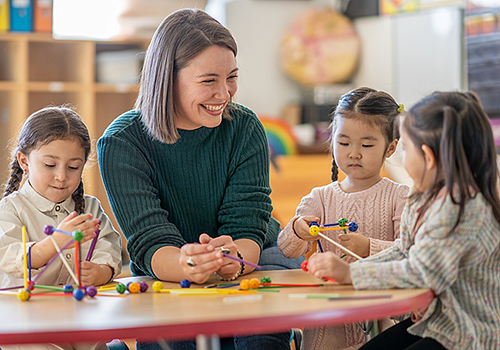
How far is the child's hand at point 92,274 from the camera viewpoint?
115 centimetres

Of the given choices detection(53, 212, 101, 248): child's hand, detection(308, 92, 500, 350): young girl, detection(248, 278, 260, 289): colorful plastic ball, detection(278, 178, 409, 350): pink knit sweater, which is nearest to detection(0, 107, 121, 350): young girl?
detection(53, 212, 101, 248): child's hand

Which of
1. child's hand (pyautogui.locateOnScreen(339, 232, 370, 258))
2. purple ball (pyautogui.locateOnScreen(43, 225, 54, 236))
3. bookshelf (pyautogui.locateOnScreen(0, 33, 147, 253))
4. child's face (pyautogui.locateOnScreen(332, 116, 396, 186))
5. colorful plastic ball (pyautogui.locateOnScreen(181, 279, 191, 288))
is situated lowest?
colorful plastic ball (pyautogui.locateOnScreen(181, 279, 191, 288))

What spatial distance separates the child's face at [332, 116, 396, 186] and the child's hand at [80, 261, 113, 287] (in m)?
0.68

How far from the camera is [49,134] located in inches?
52.8

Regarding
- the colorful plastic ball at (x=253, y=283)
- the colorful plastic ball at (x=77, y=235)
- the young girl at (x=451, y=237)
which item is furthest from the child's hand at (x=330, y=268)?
the colorful plastic ball at (x=77, y=235)

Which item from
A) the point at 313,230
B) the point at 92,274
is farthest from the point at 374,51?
the point at 92,274

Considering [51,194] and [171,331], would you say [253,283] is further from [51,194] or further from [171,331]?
[51,194]

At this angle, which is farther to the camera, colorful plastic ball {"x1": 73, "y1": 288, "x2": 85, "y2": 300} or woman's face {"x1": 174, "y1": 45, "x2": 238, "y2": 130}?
woman's face {"x1": 174, "y1": 45, "x2": 238, "y2": 130}

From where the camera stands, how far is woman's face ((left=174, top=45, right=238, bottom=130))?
1.33 metres

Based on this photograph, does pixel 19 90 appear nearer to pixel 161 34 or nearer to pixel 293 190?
pixel 293 190

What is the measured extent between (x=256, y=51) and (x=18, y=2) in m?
1.64

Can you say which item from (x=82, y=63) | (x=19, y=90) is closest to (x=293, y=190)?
(x=82, y=63)

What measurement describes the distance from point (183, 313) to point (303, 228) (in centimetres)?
52

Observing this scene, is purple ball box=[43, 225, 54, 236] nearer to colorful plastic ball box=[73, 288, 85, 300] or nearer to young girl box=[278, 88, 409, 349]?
colorful plastic ball box=[73, 288, 85, 300]
